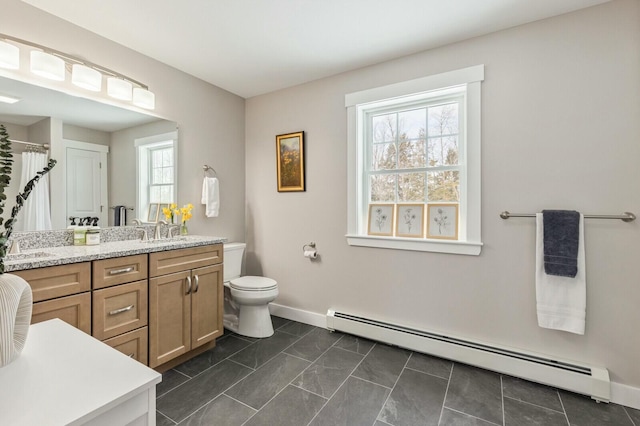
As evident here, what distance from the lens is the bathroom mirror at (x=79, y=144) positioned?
6.14 feet

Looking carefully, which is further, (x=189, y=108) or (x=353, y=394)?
(x=189, y=108)

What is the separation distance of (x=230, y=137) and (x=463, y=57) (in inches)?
91.9

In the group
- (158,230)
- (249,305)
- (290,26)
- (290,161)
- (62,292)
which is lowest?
(249,305)

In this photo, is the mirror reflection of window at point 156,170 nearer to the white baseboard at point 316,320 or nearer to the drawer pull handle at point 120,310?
the drawer pull handle at point 120,310

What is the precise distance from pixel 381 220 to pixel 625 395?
6.19 ft

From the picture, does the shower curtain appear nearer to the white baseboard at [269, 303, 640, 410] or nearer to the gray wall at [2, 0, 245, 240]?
the gray wall at [2, 0, 245, 240]

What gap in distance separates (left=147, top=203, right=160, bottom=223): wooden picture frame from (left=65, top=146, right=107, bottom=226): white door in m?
0.33

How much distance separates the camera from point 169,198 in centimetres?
269

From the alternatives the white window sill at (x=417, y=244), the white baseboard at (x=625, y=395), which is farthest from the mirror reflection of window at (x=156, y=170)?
the white baseboard at (x=625, y=395)

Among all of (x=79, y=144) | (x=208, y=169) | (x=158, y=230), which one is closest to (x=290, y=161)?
(x=208, y=169)

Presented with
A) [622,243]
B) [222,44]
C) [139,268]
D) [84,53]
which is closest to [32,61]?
[84,53]

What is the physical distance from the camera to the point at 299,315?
308cm

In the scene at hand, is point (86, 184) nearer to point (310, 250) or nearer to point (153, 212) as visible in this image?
point (153, 212)

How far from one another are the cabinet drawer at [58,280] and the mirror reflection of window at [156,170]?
93 cm
